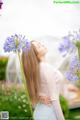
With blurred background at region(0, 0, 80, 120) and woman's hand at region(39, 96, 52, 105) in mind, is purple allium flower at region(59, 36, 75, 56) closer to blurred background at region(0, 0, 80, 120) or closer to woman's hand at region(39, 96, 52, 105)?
blurred background at region(0, 0, 80, 120)

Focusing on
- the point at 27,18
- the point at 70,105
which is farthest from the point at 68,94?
the point at 27,18

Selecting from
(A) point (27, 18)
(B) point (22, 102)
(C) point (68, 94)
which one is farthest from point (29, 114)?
(A) point (27, 18)

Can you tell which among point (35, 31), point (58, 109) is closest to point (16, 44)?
point (35, 31)

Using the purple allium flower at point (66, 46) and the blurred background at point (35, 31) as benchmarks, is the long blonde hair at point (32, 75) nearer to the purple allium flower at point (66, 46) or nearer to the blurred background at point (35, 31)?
the blurred background at point (35, 31)

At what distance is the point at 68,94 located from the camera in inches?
110

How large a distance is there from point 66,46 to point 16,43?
0.28 m

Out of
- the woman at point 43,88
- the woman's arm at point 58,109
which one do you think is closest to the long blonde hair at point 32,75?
the woman at point 43,88

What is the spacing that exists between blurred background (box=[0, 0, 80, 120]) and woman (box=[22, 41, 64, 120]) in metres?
0.04

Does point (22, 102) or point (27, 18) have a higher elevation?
point (27, 18)

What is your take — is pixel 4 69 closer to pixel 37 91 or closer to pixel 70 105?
pixel 37 91

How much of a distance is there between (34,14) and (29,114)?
0.57 metres

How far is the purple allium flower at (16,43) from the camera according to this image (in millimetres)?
2795

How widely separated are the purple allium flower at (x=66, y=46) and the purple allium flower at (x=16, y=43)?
0.19 metres

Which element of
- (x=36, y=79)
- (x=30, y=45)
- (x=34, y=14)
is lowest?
(x=36, y=79)
